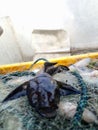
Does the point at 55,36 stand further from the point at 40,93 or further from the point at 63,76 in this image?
the point at 40,93

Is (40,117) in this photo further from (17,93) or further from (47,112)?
(17,93)

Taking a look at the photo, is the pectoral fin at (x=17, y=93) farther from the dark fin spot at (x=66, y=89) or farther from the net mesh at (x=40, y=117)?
the dark fin spot at (x=66, y=89)

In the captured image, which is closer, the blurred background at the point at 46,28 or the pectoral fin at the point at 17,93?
the pectoral fin at the point at 17,93

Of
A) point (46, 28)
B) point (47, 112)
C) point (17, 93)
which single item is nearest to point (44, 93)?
point (47, 112)

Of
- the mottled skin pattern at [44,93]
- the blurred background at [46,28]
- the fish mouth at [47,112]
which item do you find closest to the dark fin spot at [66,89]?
the mottled skin pattern at [44,93]

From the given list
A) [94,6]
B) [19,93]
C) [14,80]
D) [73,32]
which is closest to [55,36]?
[73,32]

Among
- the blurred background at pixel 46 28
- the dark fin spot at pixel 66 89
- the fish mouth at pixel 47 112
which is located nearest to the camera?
the fish mouth at pixel 47 112
